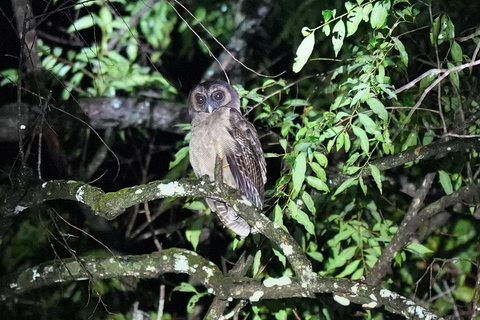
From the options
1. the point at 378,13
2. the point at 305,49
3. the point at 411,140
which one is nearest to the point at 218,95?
the point at 411,140

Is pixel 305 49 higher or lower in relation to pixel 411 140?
higher

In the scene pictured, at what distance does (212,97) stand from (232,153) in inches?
18.5

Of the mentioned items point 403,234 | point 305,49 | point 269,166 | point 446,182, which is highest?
point 305,49

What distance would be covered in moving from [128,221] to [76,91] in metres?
1.24

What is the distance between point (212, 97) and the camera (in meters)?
4.35

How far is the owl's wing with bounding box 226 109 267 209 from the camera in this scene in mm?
4047

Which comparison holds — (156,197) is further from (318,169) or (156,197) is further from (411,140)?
(411,140)

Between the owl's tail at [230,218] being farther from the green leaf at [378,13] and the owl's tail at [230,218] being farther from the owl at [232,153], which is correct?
the green leaf at [378,13]

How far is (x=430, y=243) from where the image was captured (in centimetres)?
518

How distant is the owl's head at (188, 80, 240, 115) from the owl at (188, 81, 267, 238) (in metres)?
0.04

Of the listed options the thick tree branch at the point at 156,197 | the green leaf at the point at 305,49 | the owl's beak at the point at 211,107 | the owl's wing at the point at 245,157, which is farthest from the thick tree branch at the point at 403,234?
the green leaf at the point at 305,49

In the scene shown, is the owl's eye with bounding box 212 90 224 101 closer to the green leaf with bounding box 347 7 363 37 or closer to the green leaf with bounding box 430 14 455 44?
the green leaf with bounding box 430 14 455 44

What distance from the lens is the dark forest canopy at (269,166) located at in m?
2.95

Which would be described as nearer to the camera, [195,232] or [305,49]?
[305,49]
